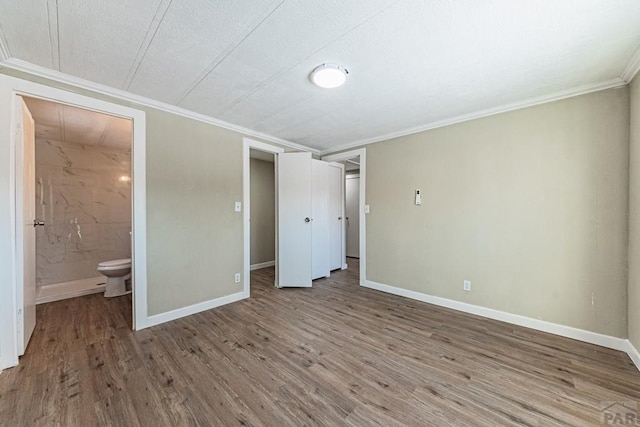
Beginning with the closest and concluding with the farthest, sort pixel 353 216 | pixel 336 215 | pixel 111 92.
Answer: pixel 111 92
pixel 336 215
pixel 353 216

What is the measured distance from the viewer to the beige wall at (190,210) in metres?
2.52

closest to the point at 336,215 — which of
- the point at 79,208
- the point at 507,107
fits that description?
the point at 507,107

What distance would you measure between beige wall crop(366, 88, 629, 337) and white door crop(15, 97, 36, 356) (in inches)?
146

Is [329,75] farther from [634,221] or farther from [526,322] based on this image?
[526,322]

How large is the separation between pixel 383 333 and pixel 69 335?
2.95m

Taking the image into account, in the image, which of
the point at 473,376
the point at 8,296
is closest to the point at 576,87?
the point at 473,376

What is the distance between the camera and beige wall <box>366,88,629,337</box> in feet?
6.81

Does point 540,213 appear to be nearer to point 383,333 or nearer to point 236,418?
point 383,333

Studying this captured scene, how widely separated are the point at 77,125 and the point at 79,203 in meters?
1.45

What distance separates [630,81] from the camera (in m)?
1.96

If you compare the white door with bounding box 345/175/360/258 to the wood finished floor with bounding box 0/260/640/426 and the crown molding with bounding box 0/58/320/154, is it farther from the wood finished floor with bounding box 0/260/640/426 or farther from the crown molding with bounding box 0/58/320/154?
the wood finished floor with bounding box 0/260/640/426

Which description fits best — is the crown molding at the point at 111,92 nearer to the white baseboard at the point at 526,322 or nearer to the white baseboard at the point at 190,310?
the white baseboard at the point at 190,310

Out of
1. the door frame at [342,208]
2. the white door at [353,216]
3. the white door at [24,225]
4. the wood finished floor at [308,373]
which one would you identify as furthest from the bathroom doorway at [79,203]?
the white door at [353,216]

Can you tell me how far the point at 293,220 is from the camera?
3799 mm
